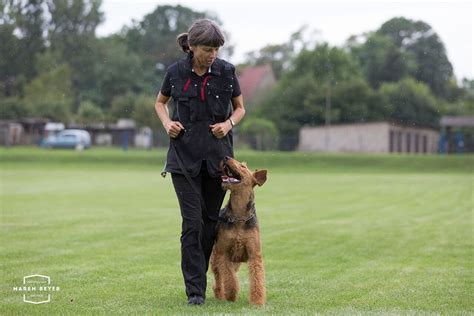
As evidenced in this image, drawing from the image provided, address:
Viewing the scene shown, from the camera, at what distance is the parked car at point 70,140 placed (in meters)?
60.4

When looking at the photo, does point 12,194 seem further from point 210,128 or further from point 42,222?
point 210,128

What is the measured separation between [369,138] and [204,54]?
5060 centimetres

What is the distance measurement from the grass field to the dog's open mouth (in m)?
1.04

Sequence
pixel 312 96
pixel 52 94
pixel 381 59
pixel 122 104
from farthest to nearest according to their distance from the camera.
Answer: pixel 312 96, pixel 52 94, pixel 381 59, pixel 122 104

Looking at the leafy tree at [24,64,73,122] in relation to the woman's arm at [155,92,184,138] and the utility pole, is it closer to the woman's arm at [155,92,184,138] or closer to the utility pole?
the utility pole

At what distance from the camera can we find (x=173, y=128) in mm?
7008

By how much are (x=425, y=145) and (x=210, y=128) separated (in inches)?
1969

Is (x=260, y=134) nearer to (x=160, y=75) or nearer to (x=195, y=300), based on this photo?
(x=160, y=75)

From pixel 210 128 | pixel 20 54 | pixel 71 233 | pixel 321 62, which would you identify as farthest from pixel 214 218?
pixel 321 62

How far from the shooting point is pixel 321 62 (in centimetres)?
6384

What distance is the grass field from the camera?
283 inches

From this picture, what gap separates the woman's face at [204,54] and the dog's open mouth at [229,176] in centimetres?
89

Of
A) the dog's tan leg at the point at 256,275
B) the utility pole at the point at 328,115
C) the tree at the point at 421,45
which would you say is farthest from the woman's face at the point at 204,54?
the utility pole at the point at 328,115

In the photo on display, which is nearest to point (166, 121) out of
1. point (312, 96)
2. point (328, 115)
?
point (328, 115)
